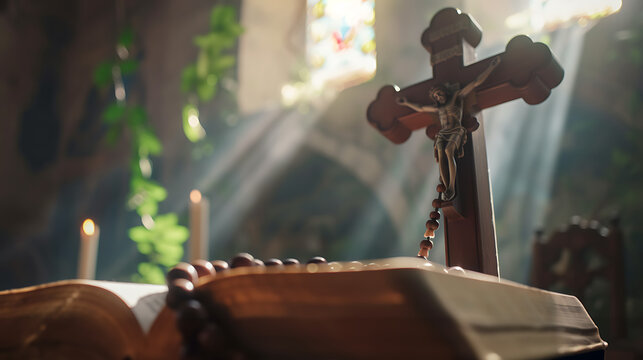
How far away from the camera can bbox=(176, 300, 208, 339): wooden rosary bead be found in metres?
0.31

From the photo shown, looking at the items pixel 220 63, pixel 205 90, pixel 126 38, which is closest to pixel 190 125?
pixel 205 90

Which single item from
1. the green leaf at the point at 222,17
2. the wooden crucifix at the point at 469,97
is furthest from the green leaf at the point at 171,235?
the wooden crucifix at the point at 469,97

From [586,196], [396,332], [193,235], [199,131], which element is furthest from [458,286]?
[199,131]

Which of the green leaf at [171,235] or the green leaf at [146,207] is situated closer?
the green leaf at [171,235]

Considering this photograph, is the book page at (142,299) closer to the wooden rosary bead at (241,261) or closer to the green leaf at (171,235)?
the wooden rosary bead at (241,261)

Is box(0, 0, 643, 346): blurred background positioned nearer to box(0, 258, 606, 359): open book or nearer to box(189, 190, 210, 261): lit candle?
box(189, 190, 210, 261): lit candle

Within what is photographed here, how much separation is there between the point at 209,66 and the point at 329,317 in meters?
3.39

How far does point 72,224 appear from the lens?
4332mm

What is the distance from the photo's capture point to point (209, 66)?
11.4 ft

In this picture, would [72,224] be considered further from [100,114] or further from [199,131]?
[199,131]

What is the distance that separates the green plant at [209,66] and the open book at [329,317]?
2876 mm

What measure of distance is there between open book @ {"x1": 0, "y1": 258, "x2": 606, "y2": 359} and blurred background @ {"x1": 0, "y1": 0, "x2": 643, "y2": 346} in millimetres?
2577

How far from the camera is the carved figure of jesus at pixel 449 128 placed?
794 millimetres

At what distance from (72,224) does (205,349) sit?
179 inches
